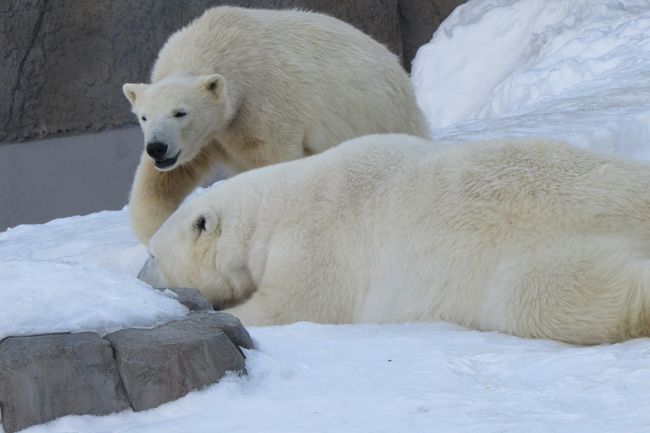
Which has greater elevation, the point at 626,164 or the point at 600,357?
the point at 626,164

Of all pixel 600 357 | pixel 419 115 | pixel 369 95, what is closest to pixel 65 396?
pixel 600 357

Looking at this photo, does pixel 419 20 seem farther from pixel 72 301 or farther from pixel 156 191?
pixel 72 301

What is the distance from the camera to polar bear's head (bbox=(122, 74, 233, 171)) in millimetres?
5508

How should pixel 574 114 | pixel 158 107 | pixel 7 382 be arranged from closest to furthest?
1. pixel 7 382
2. pixel 158 107
3. pixel 574 114

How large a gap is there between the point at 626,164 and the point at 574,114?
3.68 m

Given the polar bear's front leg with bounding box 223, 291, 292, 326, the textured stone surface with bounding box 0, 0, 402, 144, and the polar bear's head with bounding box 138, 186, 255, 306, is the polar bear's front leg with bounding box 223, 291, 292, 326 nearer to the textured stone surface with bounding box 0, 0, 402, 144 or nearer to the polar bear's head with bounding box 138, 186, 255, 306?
the polar bear's head with bounding box 138, 186, 255, 306

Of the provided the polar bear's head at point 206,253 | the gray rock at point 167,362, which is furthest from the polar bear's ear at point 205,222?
the gray rock at point 167,362

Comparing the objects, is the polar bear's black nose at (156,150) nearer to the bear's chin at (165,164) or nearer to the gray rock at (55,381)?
the bear's chin at (165,164)

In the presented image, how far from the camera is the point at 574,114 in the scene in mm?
7145

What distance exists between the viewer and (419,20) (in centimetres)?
1239

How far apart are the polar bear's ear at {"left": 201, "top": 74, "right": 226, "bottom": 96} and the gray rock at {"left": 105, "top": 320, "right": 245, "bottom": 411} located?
3059mm

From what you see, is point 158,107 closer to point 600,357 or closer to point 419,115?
point 419,115

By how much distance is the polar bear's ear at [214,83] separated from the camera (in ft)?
18.3

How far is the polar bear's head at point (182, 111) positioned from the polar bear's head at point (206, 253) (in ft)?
3.93
